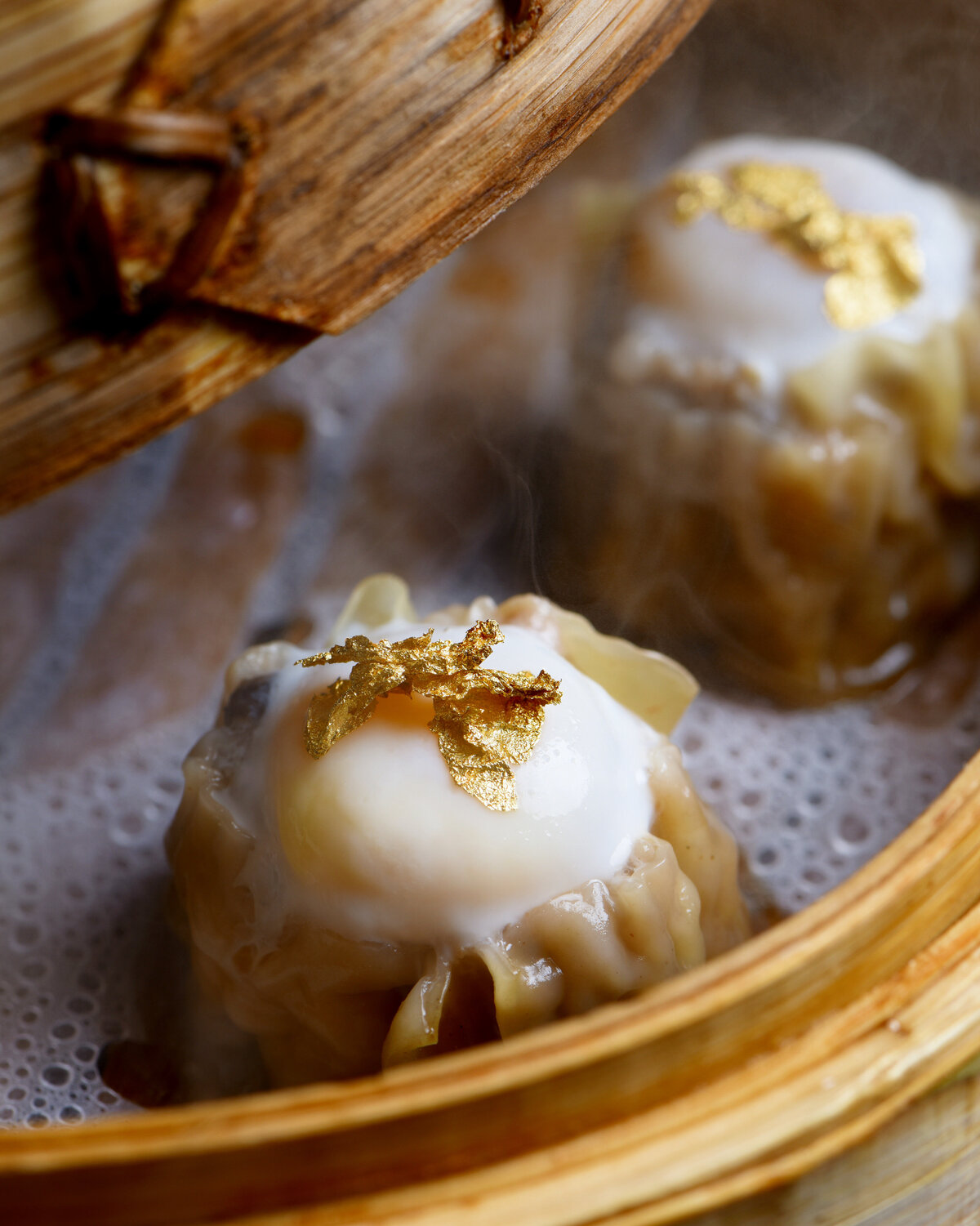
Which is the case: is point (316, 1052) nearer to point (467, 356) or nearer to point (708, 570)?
point (708, 570)

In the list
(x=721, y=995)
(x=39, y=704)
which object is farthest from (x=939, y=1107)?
(x=39, y=704)

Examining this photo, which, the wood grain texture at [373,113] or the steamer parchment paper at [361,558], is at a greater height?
the wood grain texture at [373,113]

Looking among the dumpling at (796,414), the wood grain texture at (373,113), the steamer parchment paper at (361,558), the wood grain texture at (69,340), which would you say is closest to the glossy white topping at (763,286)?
the dumpling at (796,414)

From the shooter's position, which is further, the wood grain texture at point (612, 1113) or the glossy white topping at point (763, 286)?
the glossy white topping at point (763, 286)

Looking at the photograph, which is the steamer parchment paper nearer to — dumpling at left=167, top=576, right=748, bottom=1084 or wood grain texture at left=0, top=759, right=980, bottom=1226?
dumpling at left=167, top=576, right=748, bottom=1084

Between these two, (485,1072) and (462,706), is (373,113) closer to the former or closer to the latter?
(462,706)

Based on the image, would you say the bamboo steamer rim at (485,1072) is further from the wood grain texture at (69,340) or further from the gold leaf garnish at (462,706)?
the wood grain texture at (69,340)
